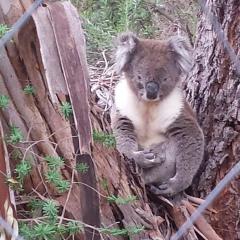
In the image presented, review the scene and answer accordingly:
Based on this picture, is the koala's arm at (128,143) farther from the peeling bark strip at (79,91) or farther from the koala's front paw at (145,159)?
the peeling bark strip at (79,91)

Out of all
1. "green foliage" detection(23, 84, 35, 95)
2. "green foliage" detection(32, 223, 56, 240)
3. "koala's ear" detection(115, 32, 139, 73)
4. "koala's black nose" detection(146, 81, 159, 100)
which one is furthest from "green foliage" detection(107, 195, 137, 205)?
"koala's ear" detection(115, 32, 139, 73)

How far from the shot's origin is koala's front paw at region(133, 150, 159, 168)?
3.00 metres

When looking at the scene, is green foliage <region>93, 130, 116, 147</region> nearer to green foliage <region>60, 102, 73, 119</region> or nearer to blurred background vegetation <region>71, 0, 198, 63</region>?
green foliage <region>60, 102, 73, 119</region>

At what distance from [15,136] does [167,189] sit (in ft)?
3.73

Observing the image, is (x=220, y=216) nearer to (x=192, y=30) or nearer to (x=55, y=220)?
(x=55, y=220)

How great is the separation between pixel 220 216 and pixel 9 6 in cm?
139

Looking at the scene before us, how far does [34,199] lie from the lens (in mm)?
2199

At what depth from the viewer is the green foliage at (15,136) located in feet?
6.70

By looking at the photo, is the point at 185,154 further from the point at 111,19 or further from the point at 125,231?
the point at 111,19

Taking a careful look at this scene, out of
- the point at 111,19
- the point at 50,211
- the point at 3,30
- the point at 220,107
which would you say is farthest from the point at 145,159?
the point at 111,19

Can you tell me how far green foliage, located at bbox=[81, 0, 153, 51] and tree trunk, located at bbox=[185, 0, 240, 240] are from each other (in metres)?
0.79

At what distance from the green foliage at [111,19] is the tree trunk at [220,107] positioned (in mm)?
792

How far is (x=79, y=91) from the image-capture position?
6.89 ft

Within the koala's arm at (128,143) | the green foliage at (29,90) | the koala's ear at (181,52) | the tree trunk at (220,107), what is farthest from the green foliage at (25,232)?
the koala's ear at (181,52)
